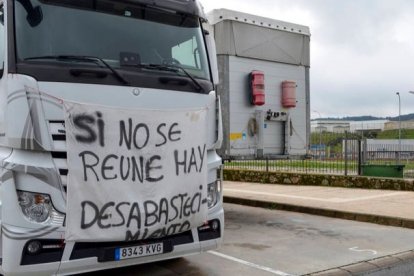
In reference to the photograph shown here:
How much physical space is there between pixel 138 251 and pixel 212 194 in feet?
3.51

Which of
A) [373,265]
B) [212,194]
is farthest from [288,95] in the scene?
[212,194]

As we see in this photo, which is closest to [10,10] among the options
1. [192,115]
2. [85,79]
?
[85,79]

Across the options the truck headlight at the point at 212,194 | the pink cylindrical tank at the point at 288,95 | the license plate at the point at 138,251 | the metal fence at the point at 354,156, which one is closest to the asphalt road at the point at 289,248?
the truck headlight at the point at 212,194

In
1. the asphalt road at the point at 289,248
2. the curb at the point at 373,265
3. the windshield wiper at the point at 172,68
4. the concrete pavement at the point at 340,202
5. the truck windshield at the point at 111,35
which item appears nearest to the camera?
the truck windshield at the point at 111,35

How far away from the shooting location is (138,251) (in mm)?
4246

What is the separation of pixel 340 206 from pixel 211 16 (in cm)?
514

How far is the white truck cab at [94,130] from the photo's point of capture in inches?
151

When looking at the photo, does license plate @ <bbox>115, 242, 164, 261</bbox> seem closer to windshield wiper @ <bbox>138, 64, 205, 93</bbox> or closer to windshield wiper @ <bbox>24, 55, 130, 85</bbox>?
windshield wiper @ <bbox>24, 55, 130, 85</bbox>

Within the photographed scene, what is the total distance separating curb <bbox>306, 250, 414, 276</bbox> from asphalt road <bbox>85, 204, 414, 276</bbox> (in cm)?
9

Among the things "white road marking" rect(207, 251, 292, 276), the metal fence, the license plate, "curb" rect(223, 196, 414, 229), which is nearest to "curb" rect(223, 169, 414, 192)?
the metal fence

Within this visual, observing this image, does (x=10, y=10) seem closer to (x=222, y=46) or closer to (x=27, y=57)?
(x=27, y=57)

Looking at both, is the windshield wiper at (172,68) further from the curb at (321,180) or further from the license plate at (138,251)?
the curb at (321,180)

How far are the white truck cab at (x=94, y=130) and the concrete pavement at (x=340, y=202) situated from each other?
16.9ft

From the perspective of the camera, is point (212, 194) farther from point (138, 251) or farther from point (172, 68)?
point (172, 68)
